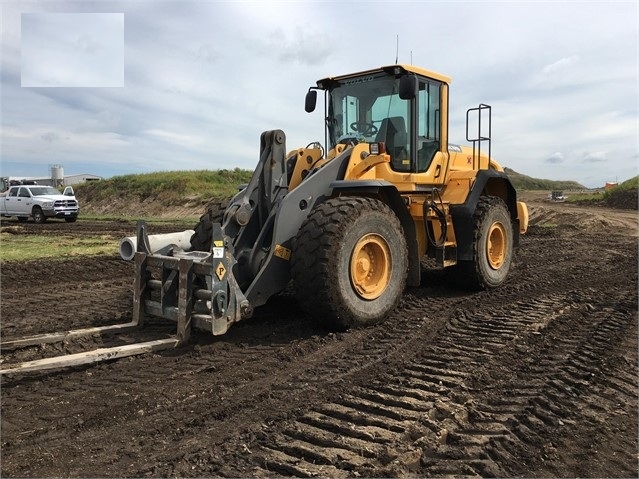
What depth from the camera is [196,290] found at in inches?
186

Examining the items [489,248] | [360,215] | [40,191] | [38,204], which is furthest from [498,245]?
[40,191]

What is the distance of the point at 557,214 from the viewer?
21.0 m

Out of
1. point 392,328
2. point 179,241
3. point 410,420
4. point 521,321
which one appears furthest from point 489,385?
point 179,241

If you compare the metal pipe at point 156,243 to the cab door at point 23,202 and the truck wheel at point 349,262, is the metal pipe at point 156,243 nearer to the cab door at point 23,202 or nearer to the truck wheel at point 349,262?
the truck wheel at point 349,262

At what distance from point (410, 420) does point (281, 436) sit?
84 cm

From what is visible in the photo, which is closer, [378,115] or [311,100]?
[378,115]

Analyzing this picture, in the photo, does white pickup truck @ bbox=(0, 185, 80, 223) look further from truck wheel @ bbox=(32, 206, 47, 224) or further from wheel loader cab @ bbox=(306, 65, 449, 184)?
wheel loader cab @ bbox=(306, 65, 449, 184)

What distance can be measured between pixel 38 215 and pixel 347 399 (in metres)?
26.1

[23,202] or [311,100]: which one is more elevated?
[311,100]

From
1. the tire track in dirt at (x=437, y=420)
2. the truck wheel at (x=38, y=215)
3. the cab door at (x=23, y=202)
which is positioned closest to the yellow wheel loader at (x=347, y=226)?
the tire track in dirt at (x=437, y=420)

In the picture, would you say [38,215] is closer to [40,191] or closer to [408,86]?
[40,191]

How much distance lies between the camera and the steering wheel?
21.5 feet

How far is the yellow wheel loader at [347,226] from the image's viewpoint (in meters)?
4.82

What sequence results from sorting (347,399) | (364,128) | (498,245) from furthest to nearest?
(498,245) < (364,128) < (347,399)
